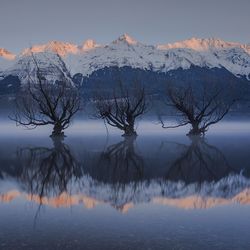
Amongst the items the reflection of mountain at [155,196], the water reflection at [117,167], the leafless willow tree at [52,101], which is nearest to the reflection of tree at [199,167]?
the water reflection at [117,167]

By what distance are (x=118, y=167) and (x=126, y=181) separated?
5.00 metres

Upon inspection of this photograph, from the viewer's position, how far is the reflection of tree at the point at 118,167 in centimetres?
2188

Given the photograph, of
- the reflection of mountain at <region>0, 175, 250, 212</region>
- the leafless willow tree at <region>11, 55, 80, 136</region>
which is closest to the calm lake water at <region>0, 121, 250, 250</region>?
the reflection of mountain at <region>0, 175, 250, 212</region>

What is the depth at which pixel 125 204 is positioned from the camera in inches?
623

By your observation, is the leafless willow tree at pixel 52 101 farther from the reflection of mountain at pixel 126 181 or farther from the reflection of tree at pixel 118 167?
the reflection of mountain at pixel 126 181

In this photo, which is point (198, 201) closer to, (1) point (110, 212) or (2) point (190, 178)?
(1) point (110, 212)

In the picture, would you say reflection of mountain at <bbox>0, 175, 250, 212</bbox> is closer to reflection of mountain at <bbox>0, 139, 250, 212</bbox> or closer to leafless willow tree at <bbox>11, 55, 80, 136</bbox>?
reflection of mountain at <bbox>0, 139, 250, 212</bbox>

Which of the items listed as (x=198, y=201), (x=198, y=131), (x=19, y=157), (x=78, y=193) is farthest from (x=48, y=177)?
(x=198, y=131)

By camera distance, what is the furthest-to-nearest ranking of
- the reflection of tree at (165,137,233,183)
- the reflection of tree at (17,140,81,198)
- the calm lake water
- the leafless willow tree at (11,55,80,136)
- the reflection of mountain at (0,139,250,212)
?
the leafless willow tree at (11,55,80,136) < the reflection of tree at (165,137,233,183) < the reflection of tree at (17,140,81,198) < the reflection of mountain at (0,139,250,212) < the calm lake water

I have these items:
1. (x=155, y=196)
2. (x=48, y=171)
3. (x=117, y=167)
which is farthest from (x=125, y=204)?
(x=117, y=167)

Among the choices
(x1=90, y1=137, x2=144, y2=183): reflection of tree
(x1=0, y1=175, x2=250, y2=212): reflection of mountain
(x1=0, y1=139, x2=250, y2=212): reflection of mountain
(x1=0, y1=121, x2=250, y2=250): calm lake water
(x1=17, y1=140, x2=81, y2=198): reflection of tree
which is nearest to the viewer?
(x1=0, y1=121, x2=250, y2=250): calm lake water

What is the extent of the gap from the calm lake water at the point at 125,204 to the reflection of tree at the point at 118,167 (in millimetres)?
48

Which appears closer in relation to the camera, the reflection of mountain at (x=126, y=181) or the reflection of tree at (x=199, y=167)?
the reflection of mountain at (x=126, y=181)

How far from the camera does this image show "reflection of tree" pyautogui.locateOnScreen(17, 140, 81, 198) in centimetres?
1885
